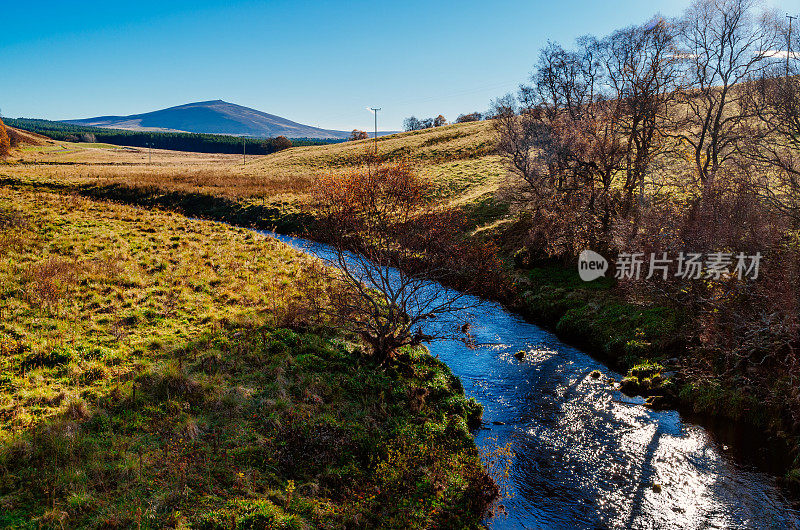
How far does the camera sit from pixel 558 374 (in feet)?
59.5

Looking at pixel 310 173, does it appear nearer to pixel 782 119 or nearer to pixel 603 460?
pixel 782 119

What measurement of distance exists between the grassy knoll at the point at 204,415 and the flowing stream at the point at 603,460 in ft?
4.85

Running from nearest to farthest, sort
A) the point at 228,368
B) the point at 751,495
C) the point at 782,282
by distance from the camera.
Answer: the point at 751,495 < the point at 228,368 < the point at 782,282

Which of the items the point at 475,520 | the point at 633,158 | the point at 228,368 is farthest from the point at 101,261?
the point at 633,158

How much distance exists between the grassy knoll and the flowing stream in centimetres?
148

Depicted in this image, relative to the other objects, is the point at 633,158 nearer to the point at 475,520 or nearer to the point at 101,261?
the point at 475,520

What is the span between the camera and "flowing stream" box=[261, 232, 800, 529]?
35.3ft

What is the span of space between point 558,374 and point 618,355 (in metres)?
3.62

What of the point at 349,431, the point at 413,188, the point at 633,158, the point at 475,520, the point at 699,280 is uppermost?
the point at 633,158

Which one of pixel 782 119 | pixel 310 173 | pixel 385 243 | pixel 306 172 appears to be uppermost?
pixel 306 172

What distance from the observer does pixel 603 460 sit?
42.0ft

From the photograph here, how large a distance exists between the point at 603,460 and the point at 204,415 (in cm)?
1182

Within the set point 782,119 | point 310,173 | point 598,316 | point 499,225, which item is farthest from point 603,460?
point 310,173

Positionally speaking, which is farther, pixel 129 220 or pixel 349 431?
pixel 129 220
